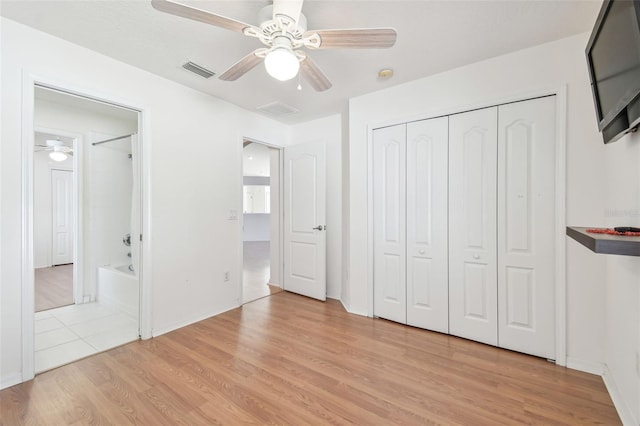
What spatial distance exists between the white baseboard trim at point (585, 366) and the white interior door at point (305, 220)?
248cm

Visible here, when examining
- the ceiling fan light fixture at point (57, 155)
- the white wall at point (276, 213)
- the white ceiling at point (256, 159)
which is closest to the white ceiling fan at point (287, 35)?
the white wall at point (276, 213)

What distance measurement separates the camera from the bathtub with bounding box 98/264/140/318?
3.18 meters

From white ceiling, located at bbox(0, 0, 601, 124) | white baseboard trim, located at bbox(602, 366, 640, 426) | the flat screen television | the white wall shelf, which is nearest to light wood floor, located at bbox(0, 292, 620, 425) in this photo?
white baseboard trim, located at bbox(602, 366, 640, 426)

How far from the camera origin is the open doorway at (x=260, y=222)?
437 centimetres

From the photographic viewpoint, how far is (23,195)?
1962 mm

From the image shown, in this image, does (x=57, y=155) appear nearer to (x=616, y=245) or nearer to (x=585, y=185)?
(x=616, y=245)

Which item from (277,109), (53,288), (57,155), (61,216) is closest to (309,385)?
(277,109)

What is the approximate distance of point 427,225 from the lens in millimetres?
2775

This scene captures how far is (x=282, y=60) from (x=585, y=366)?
9.94ft

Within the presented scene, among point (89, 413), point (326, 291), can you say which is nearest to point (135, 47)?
point (89, 413)

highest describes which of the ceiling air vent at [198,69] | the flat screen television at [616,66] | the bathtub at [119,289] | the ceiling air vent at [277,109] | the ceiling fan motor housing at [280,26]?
the ceiling air vent at [277,109]

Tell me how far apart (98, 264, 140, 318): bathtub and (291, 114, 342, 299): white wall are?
239 centimetres

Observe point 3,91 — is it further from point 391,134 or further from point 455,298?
point 455,298

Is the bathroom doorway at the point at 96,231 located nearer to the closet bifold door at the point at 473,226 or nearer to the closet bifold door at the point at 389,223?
the closet bifold door at the point at 389,223
